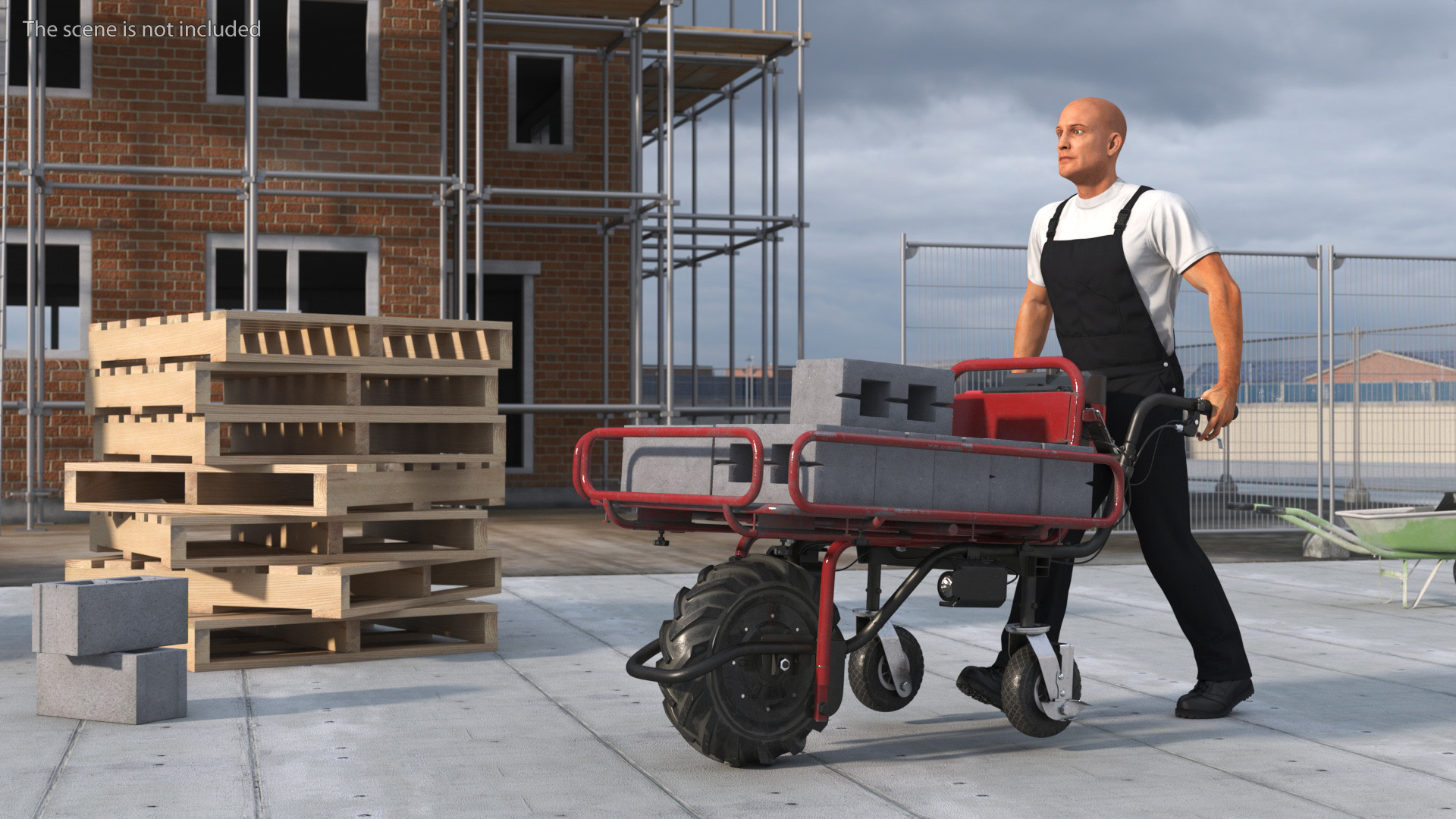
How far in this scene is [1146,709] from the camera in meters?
5.67

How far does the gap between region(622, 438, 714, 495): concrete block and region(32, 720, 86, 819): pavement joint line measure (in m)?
1.79

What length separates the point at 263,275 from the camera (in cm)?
1670

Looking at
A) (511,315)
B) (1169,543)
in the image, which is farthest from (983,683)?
(511,315)

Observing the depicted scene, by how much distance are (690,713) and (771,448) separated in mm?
834

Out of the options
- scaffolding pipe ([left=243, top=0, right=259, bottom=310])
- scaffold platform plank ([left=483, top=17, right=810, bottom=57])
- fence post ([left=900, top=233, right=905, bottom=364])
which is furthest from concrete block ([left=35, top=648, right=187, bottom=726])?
scaffold platform plank ([left=483, top=17, right=810, bottom=57])

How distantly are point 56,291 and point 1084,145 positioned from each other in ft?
70.9

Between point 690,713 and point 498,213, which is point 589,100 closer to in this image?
point 498,213

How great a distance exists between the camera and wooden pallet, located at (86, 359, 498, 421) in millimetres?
6609

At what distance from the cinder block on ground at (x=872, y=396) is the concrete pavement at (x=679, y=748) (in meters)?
1.04

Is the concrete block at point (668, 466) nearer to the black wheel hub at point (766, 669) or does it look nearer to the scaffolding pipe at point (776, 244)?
the black wheel hub at point (766, 669)

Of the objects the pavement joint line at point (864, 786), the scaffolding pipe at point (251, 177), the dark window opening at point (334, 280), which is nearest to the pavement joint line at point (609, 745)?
the pavement joint line at point (864, 786)

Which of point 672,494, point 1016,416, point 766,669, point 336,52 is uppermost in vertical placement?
point 336,52

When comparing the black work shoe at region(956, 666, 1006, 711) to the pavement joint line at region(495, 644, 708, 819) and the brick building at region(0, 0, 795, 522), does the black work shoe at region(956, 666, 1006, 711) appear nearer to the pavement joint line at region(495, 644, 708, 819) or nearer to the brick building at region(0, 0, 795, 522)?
the pavement joint line at region(495, 644, 708, 819)

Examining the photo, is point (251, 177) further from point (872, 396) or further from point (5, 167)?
point (872, 396)
